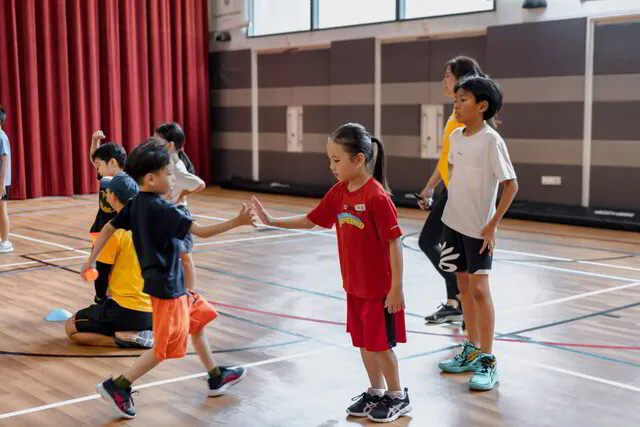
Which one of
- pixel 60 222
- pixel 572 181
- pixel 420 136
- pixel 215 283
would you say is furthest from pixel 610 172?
pixel 60 222

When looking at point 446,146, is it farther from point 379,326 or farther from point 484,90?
point 379,326

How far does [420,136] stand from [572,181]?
238cm

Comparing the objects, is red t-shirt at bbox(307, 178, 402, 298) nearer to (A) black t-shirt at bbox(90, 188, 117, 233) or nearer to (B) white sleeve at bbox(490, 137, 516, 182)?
(B) white sleeve at bbox(490, 137, 516, 182)

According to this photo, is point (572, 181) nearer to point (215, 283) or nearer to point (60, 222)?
point (215, 283)

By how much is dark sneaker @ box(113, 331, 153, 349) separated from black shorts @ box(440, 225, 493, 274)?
63.7 inches

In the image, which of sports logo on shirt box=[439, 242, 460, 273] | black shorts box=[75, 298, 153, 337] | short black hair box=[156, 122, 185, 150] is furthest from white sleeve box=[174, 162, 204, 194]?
sports logo on shirt box=[439, 242, 460, 273]

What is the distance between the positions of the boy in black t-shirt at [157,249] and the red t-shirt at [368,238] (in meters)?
0.55

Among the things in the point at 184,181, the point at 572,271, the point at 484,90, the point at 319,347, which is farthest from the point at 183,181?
the point at 572,271

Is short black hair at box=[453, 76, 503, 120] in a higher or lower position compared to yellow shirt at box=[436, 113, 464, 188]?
higher

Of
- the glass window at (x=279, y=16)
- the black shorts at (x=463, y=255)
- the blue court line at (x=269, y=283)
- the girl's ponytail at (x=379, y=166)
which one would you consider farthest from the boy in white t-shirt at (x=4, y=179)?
the glass window at (x=279, y=16)

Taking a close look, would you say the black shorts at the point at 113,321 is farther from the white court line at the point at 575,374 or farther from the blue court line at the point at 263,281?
the white court line at the point at 575,374

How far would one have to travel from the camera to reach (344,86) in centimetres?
1266

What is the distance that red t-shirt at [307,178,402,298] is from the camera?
326 centimetres

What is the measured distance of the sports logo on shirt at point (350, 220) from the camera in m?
3.31
